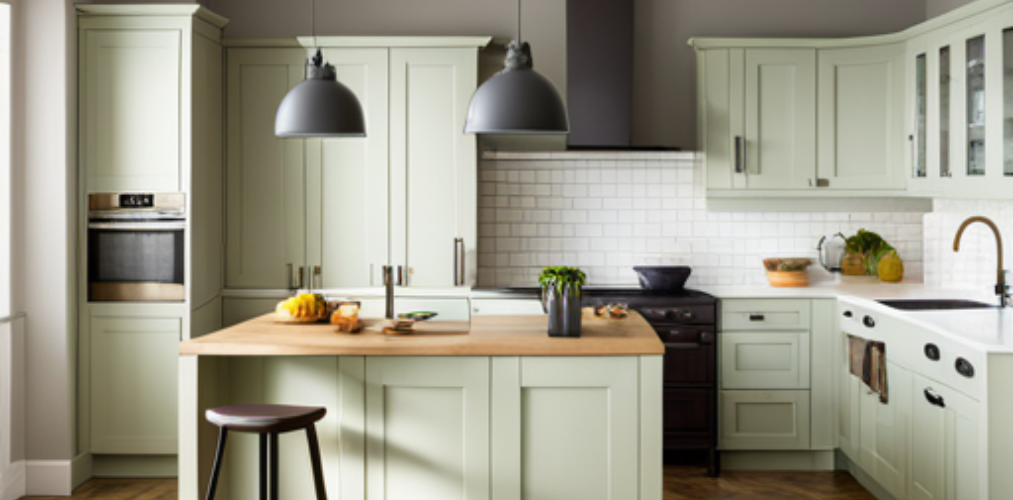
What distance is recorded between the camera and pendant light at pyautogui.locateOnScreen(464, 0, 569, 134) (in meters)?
3.17

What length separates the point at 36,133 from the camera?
475 centimetres

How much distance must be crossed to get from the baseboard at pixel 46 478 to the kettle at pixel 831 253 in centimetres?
459

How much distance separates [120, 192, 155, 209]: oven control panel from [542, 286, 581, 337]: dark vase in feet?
8.52

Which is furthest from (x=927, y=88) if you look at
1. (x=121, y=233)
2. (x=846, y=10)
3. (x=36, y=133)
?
(x=36, y=133)

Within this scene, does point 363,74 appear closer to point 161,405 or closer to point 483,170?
point 483,170

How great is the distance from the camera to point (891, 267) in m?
5.66

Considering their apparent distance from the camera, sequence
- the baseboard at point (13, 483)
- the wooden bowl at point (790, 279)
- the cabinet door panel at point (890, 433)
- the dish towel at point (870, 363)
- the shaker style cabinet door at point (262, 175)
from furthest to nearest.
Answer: the wooden bowl at point (790, 279), the shaker style cabinet door at point (262, 175), the baseboard at point (13, 483), the dish towel at point (870, 363), the cabinet door panel at point (890, 433)

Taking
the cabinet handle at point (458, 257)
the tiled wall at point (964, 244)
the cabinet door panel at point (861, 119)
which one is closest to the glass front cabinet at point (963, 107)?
the cabinet door panel at point (861, 119)

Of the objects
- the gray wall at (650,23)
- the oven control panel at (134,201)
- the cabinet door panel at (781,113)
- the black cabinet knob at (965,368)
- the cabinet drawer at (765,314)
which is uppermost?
the gray wall at (650,23)

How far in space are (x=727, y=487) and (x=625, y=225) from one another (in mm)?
1777

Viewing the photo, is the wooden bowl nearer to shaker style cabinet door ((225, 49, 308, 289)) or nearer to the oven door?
shaker style cabinet door ((225, 49, 308, 289))

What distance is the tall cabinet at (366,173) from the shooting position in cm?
536

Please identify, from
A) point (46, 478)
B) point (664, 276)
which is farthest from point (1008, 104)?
point (46, 478)

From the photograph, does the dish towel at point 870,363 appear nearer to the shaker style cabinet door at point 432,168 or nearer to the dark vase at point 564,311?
the dark vase at point 564,311
